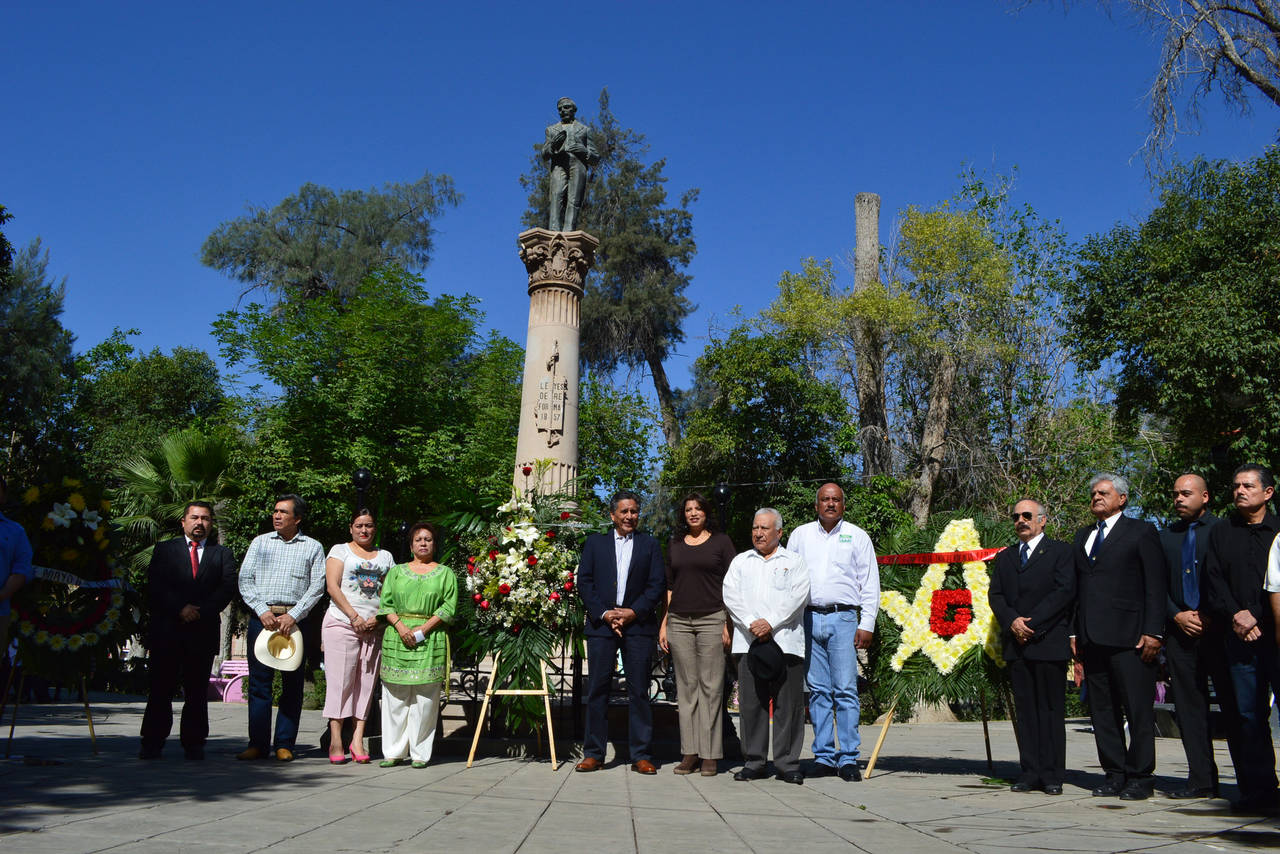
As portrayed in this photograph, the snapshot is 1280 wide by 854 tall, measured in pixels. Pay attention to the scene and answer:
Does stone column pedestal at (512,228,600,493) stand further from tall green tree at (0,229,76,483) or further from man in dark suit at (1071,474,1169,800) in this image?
tall green tree at (0,229,76,483)

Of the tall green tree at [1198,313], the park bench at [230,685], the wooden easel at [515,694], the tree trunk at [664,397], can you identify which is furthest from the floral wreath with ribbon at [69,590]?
the tree trunk at [664,397]

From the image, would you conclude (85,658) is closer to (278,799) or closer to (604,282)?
(278,799)

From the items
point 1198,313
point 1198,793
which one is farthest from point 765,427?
point 1198,793

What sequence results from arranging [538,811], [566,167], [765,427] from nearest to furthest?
[538,811], [566,167], [765,427]

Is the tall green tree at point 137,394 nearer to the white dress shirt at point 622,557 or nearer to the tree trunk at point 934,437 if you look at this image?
the tree trunk at point 934,437

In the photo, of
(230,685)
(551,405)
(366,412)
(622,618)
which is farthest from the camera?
(366,412)

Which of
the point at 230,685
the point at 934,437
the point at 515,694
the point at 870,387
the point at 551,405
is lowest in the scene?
the point at 230,685

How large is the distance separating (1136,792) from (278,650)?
6.09 m

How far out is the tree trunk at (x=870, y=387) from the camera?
94.6ft

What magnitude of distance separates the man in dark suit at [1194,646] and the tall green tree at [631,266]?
30.1 meters

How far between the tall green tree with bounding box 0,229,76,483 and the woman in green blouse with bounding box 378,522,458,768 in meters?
24.0

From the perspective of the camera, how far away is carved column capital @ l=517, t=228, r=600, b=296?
13008mm

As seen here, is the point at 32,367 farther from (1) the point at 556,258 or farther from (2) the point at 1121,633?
(2) the point at 1121,633

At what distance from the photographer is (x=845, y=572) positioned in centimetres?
739
